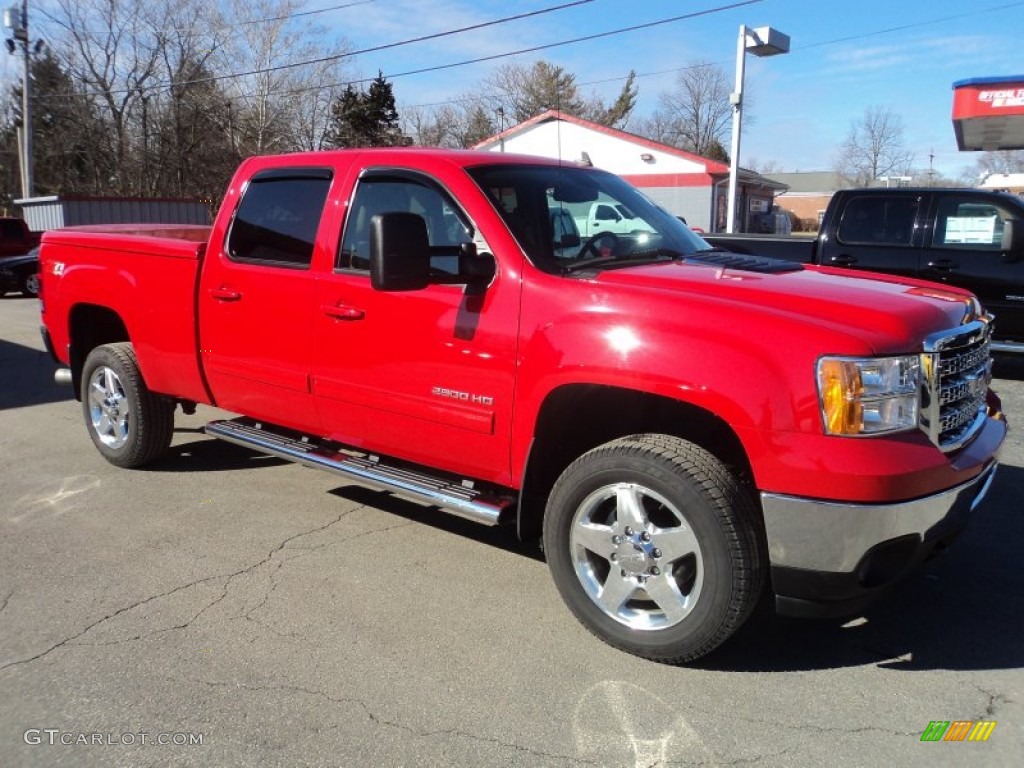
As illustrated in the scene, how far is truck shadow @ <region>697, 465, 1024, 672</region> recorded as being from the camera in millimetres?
3363

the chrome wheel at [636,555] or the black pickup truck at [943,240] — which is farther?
the black pickup truck at [943,240]

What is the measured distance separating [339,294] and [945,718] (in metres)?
3.15

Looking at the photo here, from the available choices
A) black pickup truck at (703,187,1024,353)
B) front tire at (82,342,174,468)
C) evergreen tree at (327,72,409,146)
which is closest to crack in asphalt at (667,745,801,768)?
front tire at (82,342,174,468)

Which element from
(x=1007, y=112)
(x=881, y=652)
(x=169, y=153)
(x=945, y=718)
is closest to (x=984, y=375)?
(x=881, y=652)

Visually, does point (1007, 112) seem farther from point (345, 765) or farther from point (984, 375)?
point (345, 765)

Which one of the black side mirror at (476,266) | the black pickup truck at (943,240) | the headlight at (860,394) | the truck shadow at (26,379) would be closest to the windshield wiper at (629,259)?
the black side mirror at (476,266)

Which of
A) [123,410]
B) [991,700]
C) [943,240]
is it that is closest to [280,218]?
[123,410]

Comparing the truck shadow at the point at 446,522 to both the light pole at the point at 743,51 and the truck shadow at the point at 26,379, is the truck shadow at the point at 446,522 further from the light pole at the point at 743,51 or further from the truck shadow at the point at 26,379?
the light pole at the point at 743,51

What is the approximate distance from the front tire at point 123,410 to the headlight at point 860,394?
4.44 metres

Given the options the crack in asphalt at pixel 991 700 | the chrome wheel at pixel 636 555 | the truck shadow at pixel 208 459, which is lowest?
the crack in asphalt at pixel 991 700

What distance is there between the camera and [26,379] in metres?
9.35

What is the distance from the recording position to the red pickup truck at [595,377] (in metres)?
2.93

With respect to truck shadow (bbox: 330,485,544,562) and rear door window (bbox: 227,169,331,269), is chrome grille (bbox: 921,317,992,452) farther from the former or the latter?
rear door window (bbox: 227,169,331,269)

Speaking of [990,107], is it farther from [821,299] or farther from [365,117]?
[365,117]
